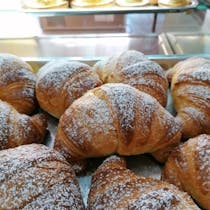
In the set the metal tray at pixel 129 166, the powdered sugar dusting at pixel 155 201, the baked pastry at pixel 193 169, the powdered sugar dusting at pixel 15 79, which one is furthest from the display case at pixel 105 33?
the powdered sugar dusting at pixel 155 201

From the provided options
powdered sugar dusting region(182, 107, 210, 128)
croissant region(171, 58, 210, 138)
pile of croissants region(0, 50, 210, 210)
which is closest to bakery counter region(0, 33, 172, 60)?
pile of croissants region(0, 50, 210, 210)

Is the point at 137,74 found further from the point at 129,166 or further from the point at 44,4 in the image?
the point at 44,4

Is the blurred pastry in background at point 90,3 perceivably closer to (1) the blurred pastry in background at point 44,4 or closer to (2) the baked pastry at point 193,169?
(1) the blurred pastry in background at point 44,4

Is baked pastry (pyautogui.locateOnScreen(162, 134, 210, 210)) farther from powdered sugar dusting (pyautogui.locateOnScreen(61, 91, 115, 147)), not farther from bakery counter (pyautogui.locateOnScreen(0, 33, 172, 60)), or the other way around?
bakery counter (pyautogui.locateOnScreen(0, 33, 172, 60))

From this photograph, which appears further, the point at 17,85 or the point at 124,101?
the point at 17,85

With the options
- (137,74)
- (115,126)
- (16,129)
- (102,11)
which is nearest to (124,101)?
(115,126)


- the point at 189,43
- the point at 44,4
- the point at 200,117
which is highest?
the point at 44,4

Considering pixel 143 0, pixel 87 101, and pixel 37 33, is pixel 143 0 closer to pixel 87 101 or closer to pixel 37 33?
pixel 37 33

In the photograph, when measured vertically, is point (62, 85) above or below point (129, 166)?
above

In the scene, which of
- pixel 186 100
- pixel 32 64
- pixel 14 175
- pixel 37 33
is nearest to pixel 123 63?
pixel 186 100
